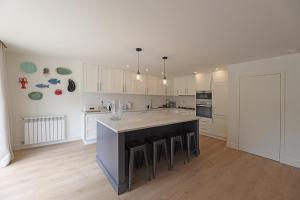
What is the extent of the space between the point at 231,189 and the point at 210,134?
2951 mm

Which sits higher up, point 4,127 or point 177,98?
point 177,98

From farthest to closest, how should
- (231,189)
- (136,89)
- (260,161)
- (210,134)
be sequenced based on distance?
(136,89)
(210,134)
(260,161)
(231,189)

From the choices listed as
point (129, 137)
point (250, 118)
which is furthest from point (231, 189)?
point (250, 118)

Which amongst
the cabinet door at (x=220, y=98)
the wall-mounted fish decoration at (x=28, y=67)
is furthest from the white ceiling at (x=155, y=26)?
the cabinet door at (x=220, y=98)

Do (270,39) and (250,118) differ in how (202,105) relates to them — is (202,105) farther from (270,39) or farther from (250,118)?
(270,39)

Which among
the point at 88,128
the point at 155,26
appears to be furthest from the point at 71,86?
the point at 155,26

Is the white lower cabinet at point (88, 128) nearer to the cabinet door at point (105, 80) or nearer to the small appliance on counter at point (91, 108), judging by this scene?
the small appliance on counter at point (91, 108)

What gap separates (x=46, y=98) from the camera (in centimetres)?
389

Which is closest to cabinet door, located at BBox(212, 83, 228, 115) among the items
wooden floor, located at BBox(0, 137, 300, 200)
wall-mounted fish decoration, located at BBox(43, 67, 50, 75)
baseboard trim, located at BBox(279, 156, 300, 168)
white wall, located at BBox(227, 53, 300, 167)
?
white wall, located at BBox(227, 53, 300, 167)

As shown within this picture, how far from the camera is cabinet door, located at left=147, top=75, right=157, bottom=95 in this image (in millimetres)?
5721

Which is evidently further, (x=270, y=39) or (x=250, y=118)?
(x=250, y=118)

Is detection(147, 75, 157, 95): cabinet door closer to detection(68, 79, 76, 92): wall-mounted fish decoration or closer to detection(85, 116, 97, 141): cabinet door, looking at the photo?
detection(85, 116, 97, 141): cabinet door

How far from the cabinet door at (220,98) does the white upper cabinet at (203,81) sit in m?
0.25

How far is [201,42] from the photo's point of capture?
8.12 feet
